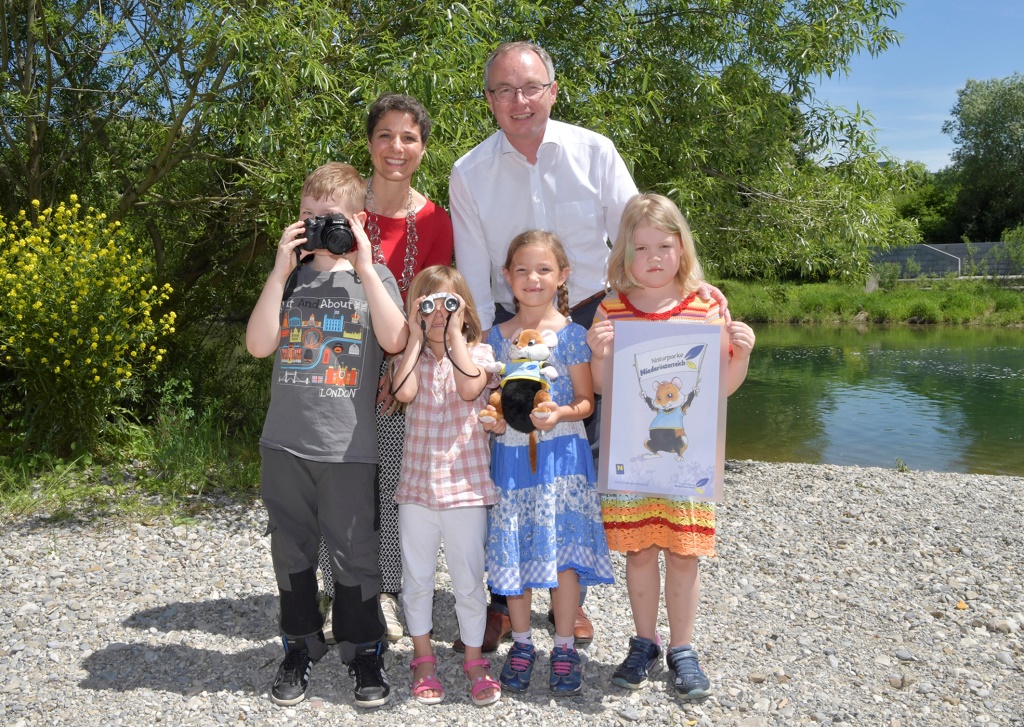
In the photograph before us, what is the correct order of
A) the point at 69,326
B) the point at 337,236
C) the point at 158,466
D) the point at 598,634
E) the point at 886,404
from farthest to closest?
the point at 886,404 → the point at 158,466 → the point at 69,326 → the point at 598,634 → the point at 337,236

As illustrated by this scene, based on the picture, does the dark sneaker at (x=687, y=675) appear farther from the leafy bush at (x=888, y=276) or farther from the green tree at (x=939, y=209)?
the green tree at (x=939, y=209)

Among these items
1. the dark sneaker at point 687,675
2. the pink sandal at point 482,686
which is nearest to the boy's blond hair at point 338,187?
the pink sandal at point 482,686

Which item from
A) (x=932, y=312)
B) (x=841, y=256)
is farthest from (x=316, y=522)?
(x=932, y=312)

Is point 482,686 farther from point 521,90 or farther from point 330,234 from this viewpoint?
point 521,90

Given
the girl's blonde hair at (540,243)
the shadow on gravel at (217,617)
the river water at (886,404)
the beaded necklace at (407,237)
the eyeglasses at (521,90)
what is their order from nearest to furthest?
1. the girl's blonde hair at (540,243)
2. the eyeglasses at (521,90)
3. the beaded necklace at (407,237)
4. the shadow on gravel at (217,617)
5. the river water at (886,404)

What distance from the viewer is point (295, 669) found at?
3025 mm

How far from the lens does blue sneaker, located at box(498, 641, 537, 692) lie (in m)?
3.03

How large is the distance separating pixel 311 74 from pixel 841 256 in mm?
5249

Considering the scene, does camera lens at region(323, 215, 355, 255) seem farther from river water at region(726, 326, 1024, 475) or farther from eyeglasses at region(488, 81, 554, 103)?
river water at region(726, 326, 1024, 475)

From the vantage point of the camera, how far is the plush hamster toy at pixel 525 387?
2.83m

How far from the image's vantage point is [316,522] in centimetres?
305

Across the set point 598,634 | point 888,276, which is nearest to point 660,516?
point 598,634

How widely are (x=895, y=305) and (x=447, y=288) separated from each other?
29463 millimetres

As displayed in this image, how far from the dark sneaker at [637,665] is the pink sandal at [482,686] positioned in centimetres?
44
